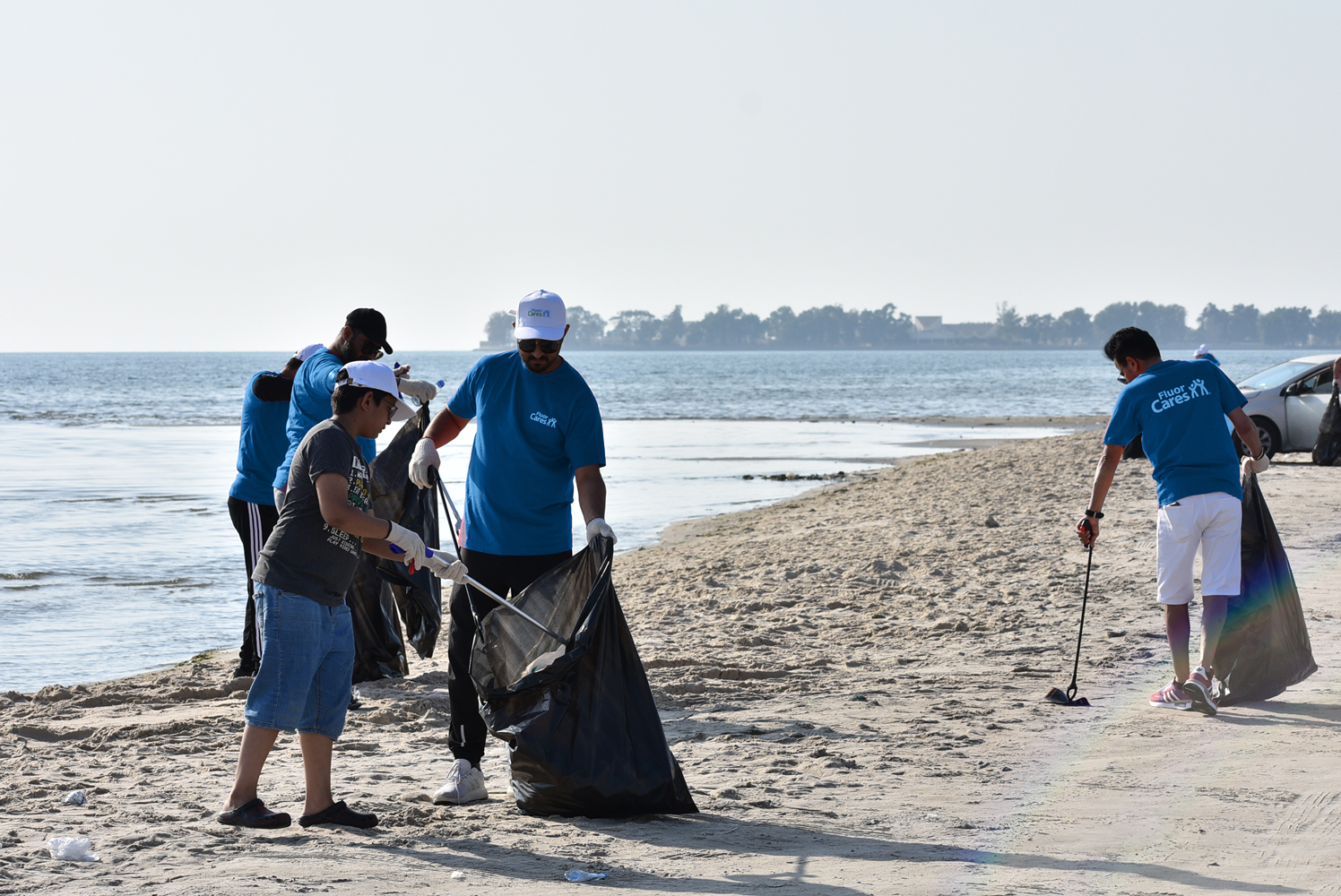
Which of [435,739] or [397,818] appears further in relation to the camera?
[435,739]

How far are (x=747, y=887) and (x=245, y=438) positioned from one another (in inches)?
157

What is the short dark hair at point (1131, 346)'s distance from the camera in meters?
5.90

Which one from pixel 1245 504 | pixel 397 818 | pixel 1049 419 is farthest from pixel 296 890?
pixel 1049 419

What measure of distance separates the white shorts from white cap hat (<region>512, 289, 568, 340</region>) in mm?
3029

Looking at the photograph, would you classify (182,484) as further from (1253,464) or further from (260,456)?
(1253,464)

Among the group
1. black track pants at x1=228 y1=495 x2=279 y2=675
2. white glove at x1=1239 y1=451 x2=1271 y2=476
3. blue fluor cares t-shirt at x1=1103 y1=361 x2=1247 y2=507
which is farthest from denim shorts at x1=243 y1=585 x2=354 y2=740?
white glove at x1=1239 y1=451 x2=1271 y2=476

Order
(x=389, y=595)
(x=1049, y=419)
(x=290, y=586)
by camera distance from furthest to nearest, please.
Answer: (x=1049, y=419) → (x=389, y=595) → (x=290, y=586)

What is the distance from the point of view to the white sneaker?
4.54 m

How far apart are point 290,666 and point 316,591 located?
256mm

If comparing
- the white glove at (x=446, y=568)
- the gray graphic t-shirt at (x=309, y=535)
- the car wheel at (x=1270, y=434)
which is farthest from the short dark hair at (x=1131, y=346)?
the car wheel at (x=1270, y=434)

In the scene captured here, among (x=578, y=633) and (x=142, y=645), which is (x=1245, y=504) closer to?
(x=578, y=633)

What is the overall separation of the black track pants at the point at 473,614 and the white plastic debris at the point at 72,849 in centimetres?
126

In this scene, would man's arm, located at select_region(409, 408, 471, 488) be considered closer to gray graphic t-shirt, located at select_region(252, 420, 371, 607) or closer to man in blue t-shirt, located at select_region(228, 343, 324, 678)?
gray graphic t-shirt, located at select_region(252, 420, 371, 607)

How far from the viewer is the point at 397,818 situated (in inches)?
172
